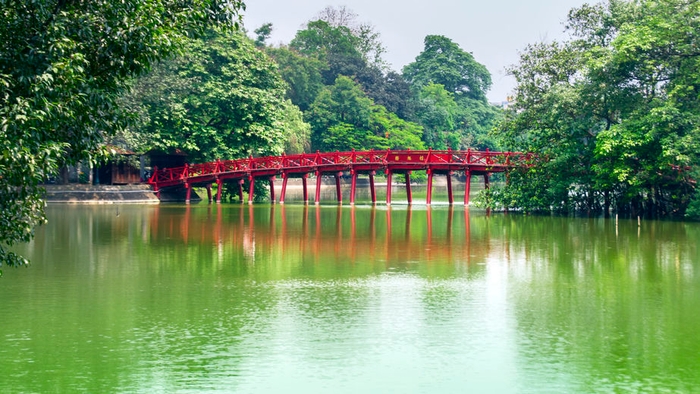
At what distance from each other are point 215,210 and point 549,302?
29927mm

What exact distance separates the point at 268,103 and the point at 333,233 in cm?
2755

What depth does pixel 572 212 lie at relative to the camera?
4294 cm

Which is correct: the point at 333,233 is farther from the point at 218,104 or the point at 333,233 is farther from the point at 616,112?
the point at 218,104

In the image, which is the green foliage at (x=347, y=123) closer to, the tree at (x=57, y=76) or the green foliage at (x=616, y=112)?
the green foliage at (x=616, y=112)

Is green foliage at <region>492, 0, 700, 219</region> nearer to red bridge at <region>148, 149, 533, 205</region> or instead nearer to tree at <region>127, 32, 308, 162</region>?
red bridge at <region>148, 149, 533, 205</region>

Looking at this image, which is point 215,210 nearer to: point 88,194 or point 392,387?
point 88,194

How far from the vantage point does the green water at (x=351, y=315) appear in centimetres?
1166

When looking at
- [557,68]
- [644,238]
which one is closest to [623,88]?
[557,68]

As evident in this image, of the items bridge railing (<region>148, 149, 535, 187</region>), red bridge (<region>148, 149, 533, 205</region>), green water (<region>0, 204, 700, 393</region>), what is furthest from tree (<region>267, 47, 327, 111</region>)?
green water (<region>0, 204, 700, 393</region>)

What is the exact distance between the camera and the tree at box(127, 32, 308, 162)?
52406 mm

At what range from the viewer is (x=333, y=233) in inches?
1224

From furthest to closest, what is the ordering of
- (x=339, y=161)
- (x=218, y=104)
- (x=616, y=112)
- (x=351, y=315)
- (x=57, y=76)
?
(x=218, y=104) < (x=339, y=161) < (x=616, y=112) < (x=351, y=315) < (x=57, y=76)

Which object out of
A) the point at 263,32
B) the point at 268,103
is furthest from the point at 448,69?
the point at 268,103

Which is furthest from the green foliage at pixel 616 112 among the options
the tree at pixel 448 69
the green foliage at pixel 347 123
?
the tree at pixel 448 69
